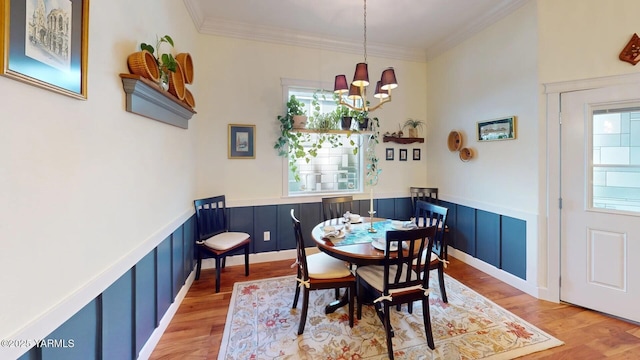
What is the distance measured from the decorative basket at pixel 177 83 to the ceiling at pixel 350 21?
1.07m

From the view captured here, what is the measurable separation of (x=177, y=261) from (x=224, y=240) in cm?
55

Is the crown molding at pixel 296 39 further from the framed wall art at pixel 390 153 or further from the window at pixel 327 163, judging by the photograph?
the framed wall art at pixel 390 153

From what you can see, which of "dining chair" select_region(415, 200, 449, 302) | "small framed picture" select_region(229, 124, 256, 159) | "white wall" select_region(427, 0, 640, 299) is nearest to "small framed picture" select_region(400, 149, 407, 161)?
"white wall" select_region(427, 0, 640, 299)

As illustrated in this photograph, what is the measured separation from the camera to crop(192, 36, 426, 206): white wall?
3371 mm

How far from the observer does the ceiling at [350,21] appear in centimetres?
294

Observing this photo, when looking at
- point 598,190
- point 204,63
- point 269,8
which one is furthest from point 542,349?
point 204,63

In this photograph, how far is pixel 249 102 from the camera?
3.50 metres

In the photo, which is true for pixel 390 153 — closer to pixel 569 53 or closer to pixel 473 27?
pixel 473 27

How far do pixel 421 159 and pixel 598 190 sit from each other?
7.11 feet

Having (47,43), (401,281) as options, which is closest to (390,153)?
(401,281)

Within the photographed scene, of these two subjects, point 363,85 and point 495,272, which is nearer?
point 363,85

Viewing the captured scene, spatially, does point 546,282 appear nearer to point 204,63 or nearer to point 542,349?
point 542,349

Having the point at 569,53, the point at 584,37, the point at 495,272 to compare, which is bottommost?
the point at 495,272

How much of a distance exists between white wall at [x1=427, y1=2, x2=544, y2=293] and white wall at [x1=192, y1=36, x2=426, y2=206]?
1365 millimetres
